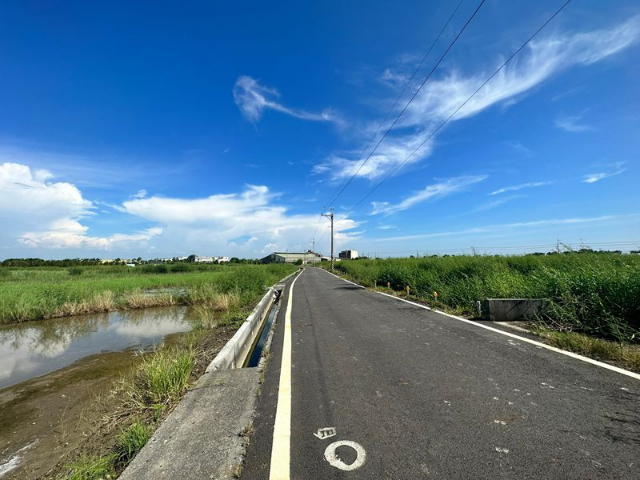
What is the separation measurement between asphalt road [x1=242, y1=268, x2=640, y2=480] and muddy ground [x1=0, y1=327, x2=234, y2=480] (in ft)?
6.25

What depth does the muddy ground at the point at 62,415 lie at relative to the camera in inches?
125

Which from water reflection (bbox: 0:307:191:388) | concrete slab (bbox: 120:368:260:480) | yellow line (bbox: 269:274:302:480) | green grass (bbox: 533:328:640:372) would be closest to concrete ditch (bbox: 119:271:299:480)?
concrete slab (bbox: 120:368:260:480)

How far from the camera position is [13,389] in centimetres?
600

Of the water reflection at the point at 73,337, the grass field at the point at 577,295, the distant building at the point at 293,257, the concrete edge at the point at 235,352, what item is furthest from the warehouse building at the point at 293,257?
the concrete edge at the point at 235,352

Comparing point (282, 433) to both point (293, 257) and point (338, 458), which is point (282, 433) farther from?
point (293, 257)

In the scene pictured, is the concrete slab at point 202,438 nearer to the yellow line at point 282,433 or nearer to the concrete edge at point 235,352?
the yellow line at point 282,433

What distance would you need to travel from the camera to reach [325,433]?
2.56m

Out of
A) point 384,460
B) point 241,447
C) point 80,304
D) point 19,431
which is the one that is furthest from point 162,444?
point 80,304

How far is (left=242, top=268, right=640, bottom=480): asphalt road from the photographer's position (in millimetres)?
2061

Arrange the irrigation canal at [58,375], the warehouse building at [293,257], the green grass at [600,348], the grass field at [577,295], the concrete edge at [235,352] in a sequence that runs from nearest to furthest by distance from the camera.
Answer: the irrigation canal at [58,375]
the green grass at [600,348]
the concrete edge at [235,352]
the grass field at [577,295]
the warehouse building at [293,257]

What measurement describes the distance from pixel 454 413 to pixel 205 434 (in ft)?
7.83

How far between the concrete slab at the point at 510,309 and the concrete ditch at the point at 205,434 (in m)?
5.93

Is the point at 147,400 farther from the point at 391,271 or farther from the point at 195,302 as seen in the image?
the point at 391,271

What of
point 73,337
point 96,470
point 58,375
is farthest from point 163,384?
point 73,337
